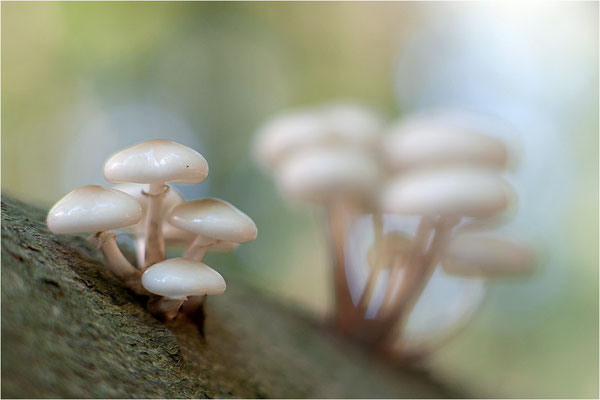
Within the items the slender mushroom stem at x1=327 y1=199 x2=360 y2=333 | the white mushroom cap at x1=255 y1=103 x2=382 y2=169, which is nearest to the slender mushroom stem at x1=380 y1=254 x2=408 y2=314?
the slender mushroom stem at x1=327 y1=199 x2=360 y2=333

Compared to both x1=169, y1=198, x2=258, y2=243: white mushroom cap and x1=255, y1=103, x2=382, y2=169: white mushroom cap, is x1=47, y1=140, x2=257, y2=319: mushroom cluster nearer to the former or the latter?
x1=169, y1=198, x2=258, y2=243: white mushroom cap

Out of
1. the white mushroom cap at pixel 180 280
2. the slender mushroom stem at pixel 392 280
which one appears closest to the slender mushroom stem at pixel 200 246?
the white mushroom cap at pixel 180 280

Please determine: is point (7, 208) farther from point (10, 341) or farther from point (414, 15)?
point (414, 15)

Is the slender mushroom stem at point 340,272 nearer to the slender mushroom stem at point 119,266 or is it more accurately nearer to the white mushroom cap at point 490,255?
the white mushroom cap at point 490,255

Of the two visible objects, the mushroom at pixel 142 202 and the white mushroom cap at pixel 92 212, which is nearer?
the white mushroom cap at pixel 92 212

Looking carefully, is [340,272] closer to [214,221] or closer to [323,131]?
[323,131]

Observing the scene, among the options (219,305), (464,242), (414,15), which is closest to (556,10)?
(414,15)

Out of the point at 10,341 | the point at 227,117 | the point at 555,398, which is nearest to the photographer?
the point at 10,341
